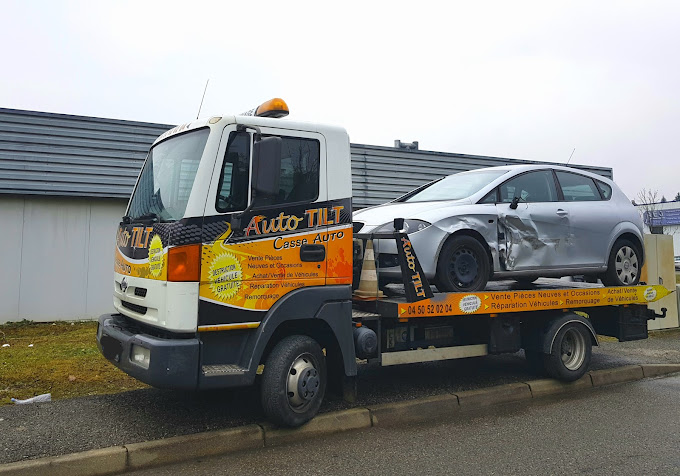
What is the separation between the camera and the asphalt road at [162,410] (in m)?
4.75

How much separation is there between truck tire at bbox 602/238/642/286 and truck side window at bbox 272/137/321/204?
14.5 ft

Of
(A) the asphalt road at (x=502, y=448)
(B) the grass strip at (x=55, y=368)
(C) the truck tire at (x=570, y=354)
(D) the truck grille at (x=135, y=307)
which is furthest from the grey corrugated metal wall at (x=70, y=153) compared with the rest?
(C) the truck tire at (x=570, y=354)

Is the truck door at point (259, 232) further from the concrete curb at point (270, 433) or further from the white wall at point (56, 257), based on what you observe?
the white wall at point (56, 257)

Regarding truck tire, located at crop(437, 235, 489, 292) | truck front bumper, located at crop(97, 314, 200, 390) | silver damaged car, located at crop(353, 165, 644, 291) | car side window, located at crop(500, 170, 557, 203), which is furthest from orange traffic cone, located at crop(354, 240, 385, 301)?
truck front bumper, located at crop(97, 314, 200, 390)

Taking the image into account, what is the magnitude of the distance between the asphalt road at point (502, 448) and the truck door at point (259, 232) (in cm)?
117

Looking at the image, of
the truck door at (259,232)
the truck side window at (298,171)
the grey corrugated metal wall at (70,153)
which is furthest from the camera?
the grey corrugated metal wall at (70,153)

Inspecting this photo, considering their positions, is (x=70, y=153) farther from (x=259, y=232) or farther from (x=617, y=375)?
(x=617, y=375)

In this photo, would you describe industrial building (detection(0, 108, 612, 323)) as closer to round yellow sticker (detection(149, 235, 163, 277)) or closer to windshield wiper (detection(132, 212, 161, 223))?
windshield wiper (detection(132, 212, 161, 223))

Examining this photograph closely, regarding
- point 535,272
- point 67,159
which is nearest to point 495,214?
point 535,272

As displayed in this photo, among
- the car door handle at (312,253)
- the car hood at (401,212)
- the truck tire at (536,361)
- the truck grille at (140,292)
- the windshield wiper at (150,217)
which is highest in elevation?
the car hood at (401,212)

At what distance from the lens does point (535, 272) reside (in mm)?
6875

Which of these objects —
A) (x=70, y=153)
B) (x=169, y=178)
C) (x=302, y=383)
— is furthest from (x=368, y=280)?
(x=70, y=153)

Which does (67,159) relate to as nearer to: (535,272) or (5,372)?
(5,372)

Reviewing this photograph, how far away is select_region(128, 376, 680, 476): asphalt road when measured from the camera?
457 cm
